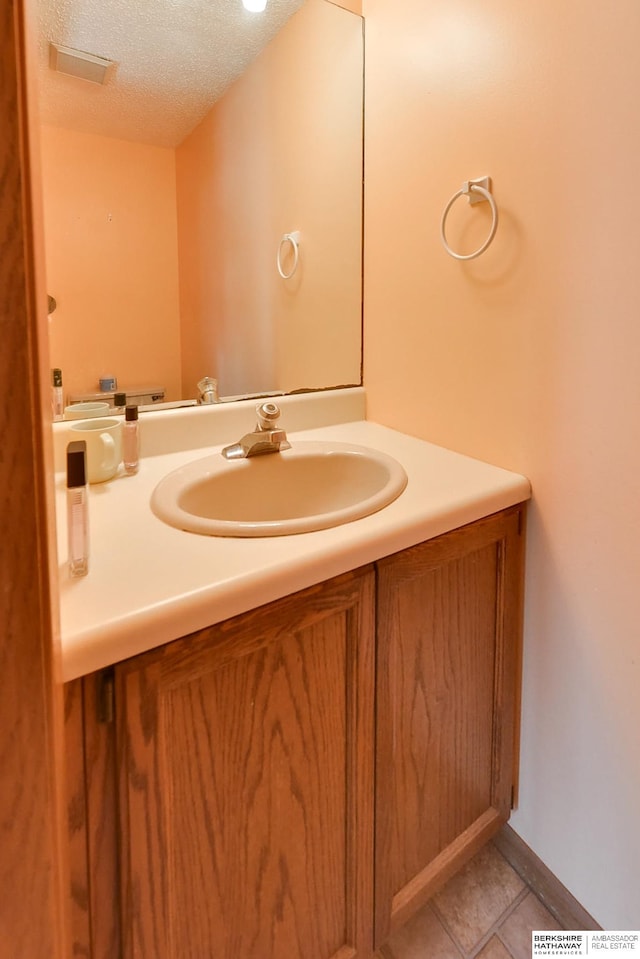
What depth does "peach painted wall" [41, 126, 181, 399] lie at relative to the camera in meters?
1.10

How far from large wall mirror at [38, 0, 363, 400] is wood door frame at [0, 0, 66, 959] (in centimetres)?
79

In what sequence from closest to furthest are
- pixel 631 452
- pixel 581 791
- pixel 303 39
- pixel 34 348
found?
pixel 34 348
pixel 631 452
pixel 581 791
pixel 303 39

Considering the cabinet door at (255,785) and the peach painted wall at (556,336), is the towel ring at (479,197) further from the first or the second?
the cabinet door at (255,785)

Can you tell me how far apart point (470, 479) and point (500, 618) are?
11.1 inches

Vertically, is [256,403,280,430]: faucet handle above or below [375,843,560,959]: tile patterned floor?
above

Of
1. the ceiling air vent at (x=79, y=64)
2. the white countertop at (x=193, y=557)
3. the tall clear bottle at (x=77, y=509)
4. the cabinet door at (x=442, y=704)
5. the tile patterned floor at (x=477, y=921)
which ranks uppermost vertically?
the ceiling air vent at (x=79, y=64)

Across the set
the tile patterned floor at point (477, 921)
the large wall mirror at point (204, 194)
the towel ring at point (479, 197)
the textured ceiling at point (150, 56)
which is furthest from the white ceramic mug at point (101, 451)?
the tile patterned floor at point (477, 921)

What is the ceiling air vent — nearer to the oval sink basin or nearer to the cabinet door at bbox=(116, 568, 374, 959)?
the oval sink basin

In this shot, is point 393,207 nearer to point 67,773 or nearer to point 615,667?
point 615,667

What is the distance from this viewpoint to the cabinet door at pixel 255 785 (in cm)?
63

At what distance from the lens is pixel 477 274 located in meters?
1.11

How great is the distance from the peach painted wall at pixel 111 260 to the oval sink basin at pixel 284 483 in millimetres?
283

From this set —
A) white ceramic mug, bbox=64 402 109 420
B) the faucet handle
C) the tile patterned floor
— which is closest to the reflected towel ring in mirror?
the faucet handle

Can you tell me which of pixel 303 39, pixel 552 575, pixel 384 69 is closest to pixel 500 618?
pixel 552 575
